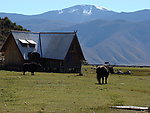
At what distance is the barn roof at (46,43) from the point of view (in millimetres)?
73562

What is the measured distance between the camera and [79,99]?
24.6 metres

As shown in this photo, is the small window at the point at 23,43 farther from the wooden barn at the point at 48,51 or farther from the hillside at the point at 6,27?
the hillside at the point at 6,27

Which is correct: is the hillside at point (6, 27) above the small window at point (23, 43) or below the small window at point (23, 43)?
above

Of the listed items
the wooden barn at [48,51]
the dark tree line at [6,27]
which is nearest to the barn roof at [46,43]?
the wooden barn at [48,51]

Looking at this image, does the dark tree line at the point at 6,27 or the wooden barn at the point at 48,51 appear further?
the dark tree line at the point at 6,27

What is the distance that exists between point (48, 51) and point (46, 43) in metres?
2.64

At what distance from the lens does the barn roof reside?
241 ft

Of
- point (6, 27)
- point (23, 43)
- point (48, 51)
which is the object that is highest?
point (6, 27)

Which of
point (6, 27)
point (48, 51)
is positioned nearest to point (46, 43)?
point (48, 51)

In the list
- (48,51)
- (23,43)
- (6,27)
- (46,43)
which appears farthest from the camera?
(6,27)

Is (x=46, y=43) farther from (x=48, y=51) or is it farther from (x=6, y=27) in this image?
(x=6, y=27)

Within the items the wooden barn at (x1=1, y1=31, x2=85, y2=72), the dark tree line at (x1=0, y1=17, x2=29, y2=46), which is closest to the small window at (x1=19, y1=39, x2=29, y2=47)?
the wooden barn at (x1=1, y1=31, x2=85, y2=72)

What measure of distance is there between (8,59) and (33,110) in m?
59.1

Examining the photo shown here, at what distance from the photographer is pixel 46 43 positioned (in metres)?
77.4
